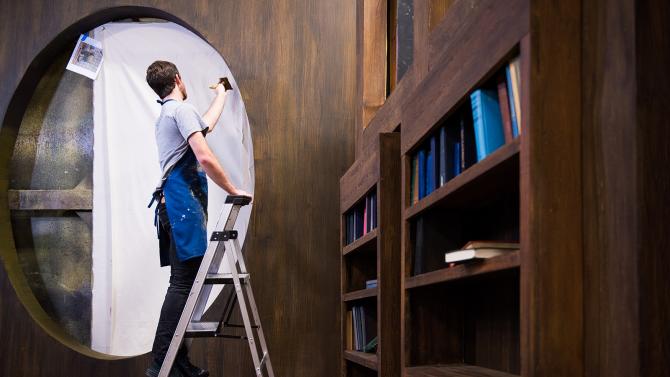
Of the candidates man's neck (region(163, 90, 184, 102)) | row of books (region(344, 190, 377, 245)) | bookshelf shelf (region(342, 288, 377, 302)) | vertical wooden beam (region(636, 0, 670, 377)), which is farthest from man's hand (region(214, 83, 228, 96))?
vertical wooden beam (region(636, 0, 670, 377))

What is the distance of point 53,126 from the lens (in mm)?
4621

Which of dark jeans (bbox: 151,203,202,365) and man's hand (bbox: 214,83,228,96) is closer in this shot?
dark jeans (bbox: 151,203,202,365)

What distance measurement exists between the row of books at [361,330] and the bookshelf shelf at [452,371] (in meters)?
1.02

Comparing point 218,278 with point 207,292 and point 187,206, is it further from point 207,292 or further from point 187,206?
point 187,206

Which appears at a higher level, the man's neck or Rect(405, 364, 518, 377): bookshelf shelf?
the man's neck

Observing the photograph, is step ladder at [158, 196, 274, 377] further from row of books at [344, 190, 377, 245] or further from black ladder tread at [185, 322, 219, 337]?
row of books at [344, 190, 377, 245]

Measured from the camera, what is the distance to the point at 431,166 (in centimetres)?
205

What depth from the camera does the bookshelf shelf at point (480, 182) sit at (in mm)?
1428

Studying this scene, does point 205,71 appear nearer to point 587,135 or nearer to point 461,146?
point 461,146

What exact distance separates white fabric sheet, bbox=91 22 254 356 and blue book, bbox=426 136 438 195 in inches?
93.1

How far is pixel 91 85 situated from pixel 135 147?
46cm

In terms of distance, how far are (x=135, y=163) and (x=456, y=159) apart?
119 inches

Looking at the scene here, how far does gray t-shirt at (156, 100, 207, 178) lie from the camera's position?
136 inches

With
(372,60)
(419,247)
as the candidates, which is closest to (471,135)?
(419,247)
